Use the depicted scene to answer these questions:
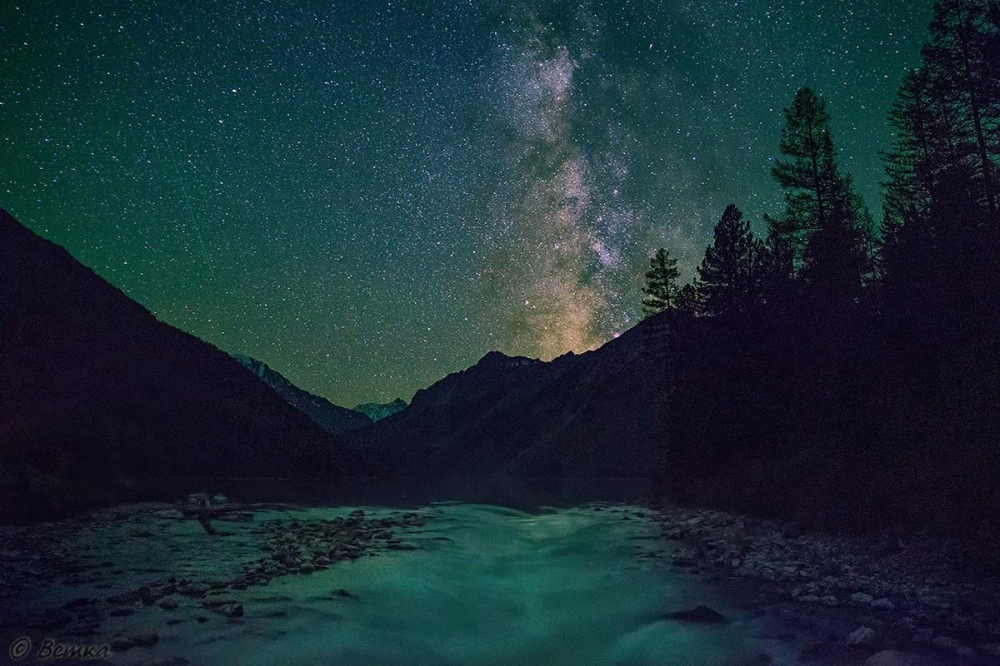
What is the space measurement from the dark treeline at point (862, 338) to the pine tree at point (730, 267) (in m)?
0.12

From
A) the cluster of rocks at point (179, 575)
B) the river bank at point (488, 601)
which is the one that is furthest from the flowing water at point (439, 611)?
the cluster of rocks at point (179, 575)

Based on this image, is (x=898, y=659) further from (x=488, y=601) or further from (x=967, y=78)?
(x=967, y=78)

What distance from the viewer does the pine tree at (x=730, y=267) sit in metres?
34.3

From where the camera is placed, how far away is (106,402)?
83375mm

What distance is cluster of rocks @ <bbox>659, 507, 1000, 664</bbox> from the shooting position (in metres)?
8.48

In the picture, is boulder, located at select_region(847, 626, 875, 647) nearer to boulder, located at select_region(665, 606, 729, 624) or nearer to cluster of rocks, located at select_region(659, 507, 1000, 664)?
cluster of rocks, located at select_region(659, 507, 1000, 664)

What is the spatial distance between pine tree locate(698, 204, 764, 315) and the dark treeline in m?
0.12

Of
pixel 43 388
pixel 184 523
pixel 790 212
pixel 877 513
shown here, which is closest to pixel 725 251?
pixel 790 212

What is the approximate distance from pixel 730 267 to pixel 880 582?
90.3ft

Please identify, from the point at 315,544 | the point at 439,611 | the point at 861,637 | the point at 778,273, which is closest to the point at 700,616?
the point at 861,637

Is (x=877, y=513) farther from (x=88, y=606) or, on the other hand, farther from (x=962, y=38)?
(x=962, y=38)

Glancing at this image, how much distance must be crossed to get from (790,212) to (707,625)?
31.1 m

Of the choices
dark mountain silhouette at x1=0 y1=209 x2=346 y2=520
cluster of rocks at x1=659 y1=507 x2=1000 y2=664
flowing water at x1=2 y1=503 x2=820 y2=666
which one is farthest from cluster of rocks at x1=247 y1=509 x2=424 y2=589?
dark mountain silhouette at x1=0 y1=209 x2=346 y2=520

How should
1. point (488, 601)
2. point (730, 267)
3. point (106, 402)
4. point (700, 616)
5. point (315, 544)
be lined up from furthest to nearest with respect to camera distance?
point (106, 402)
point (730, 267)
point (315, 544)
point (488, 601)
point (700, 616)
